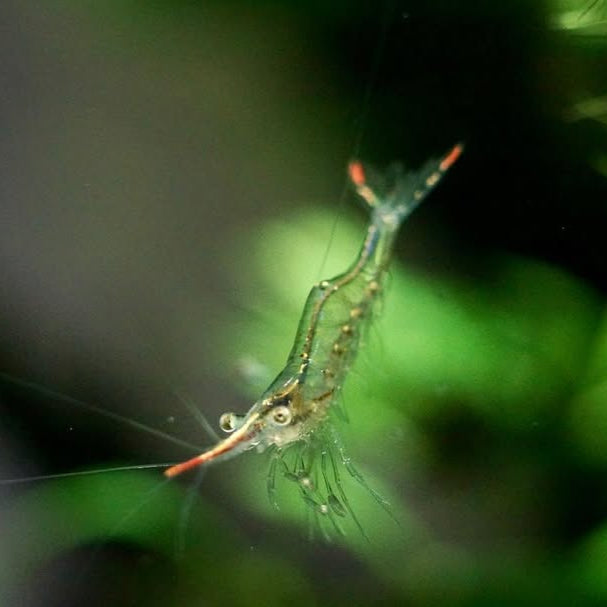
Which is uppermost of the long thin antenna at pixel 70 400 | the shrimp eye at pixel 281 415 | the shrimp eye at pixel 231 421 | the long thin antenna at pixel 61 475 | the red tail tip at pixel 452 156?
the red tail tip at pixel 452 156

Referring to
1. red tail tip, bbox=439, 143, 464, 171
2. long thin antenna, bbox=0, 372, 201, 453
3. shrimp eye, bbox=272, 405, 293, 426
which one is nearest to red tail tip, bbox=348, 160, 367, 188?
red tail tip, bbox=439, 143, 464, 171

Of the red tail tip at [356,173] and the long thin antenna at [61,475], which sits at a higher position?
the red tail tip at [356,173]

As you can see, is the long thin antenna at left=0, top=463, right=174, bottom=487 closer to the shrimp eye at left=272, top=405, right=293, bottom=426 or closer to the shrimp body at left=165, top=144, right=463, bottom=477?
the shrimp body at left=165, top=144, right=463, bottom=477

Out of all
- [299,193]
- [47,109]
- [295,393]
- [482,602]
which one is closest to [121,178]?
[47,109]

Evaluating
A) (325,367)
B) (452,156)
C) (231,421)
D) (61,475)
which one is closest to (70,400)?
(61,475)

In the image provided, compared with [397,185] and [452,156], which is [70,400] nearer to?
[397,185]

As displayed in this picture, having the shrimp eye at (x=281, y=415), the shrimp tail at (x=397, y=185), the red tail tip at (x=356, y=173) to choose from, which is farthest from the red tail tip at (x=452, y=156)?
the shrimp eye at (x=281, y=415)

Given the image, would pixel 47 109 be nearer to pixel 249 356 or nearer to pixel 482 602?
pixel 249 356

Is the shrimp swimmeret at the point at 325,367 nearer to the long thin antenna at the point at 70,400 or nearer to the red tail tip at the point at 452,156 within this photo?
the red tail tip at the point at 452,156
